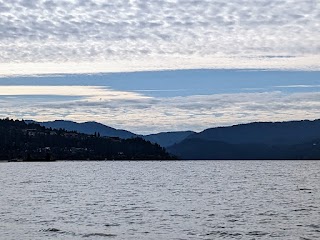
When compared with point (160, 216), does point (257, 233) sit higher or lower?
lower

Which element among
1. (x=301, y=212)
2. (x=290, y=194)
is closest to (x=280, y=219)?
(x=301, y=212)

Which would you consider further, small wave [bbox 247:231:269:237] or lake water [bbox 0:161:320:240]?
lake water [bbox 0:161:320:240]

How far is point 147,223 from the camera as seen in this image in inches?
2389

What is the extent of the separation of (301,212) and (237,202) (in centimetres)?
1606

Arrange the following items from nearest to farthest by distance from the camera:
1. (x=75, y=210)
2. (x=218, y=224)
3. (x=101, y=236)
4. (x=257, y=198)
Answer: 1. (x=101, y=236)
2. (x=218, y=224)
3. (x=75, y=210)
4. (x=257, y=198)

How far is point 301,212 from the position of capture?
71.4 m

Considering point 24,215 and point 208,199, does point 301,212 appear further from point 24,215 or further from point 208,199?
point 24,215

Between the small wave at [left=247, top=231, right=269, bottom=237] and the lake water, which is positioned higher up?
the lake water

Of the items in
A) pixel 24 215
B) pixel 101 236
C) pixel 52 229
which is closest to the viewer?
pixel 101 236

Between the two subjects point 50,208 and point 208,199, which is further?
point 208,199

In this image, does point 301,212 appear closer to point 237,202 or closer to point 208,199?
point 237,202

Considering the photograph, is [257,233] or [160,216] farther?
[160,216]

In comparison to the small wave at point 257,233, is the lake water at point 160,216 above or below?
above

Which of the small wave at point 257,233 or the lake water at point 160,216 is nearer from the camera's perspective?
the small wave at point 257,233
